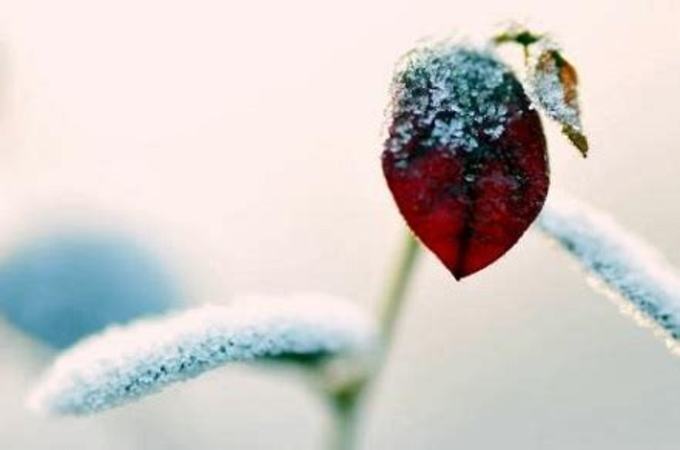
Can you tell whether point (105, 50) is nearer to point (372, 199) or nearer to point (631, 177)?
point (372, 199)

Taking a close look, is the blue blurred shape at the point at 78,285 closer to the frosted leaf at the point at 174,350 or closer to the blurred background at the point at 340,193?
the frosted leaf at the point at 174,350

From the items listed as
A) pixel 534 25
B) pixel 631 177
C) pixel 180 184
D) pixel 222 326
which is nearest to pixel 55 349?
pixel 222 326

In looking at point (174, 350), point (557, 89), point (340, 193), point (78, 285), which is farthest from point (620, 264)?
point (340, 193)

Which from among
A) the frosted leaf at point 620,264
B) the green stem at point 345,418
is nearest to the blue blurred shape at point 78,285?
the green stem at point 345,418

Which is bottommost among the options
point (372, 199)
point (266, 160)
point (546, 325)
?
point (546, 325)

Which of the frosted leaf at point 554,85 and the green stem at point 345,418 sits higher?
the frosted leaf at point 554,85

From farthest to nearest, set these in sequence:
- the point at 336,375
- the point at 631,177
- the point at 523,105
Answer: the point at 631,177
the point at 336,375
the point at 523,105
